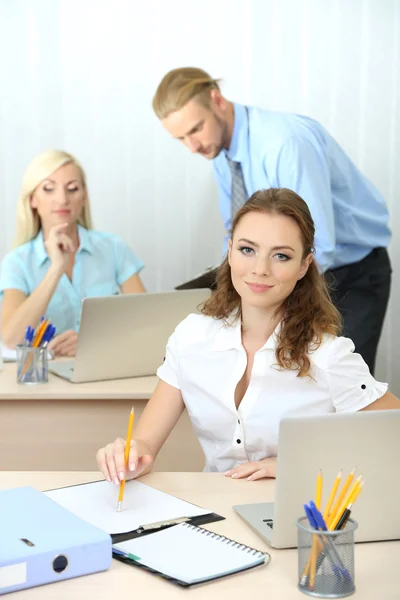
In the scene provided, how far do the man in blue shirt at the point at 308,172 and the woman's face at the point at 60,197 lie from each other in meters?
0.47

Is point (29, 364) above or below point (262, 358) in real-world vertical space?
below

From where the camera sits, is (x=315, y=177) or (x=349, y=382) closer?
(x=349, y=382)

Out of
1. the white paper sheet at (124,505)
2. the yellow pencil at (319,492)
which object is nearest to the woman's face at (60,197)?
the white paper sheet at (124,505)

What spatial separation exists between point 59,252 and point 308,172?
958 mm

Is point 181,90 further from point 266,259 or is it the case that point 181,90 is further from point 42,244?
point 266,259

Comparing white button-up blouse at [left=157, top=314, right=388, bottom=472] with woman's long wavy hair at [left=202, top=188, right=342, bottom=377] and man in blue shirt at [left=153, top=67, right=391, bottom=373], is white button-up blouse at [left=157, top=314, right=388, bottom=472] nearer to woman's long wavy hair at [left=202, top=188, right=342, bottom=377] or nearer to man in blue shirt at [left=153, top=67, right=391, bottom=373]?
woman's long wavy hair at [left=202, top=188, right=342, bottom=377]

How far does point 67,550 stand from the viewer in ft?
3.81

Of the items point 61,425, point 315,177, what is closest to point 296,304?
point 61,425

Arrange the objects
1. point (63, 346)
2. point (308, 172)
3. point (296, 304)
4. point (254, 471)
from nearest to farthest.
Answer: point (254, 471), point (296, 304), point (308, 172), point (63, 346)

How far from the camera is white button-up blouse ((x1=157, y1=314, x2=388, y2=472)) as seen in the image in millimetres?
1726

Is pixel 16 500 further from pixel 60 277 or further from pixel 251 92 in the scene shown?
pixel 251 92

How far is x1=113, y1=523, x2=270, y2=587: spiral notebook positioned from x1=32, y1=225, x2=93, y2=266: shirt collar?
2.02 meters

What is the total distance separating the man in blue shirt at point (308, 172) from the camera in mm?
2678

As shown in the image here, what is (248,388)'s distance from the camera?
1.79 metres
